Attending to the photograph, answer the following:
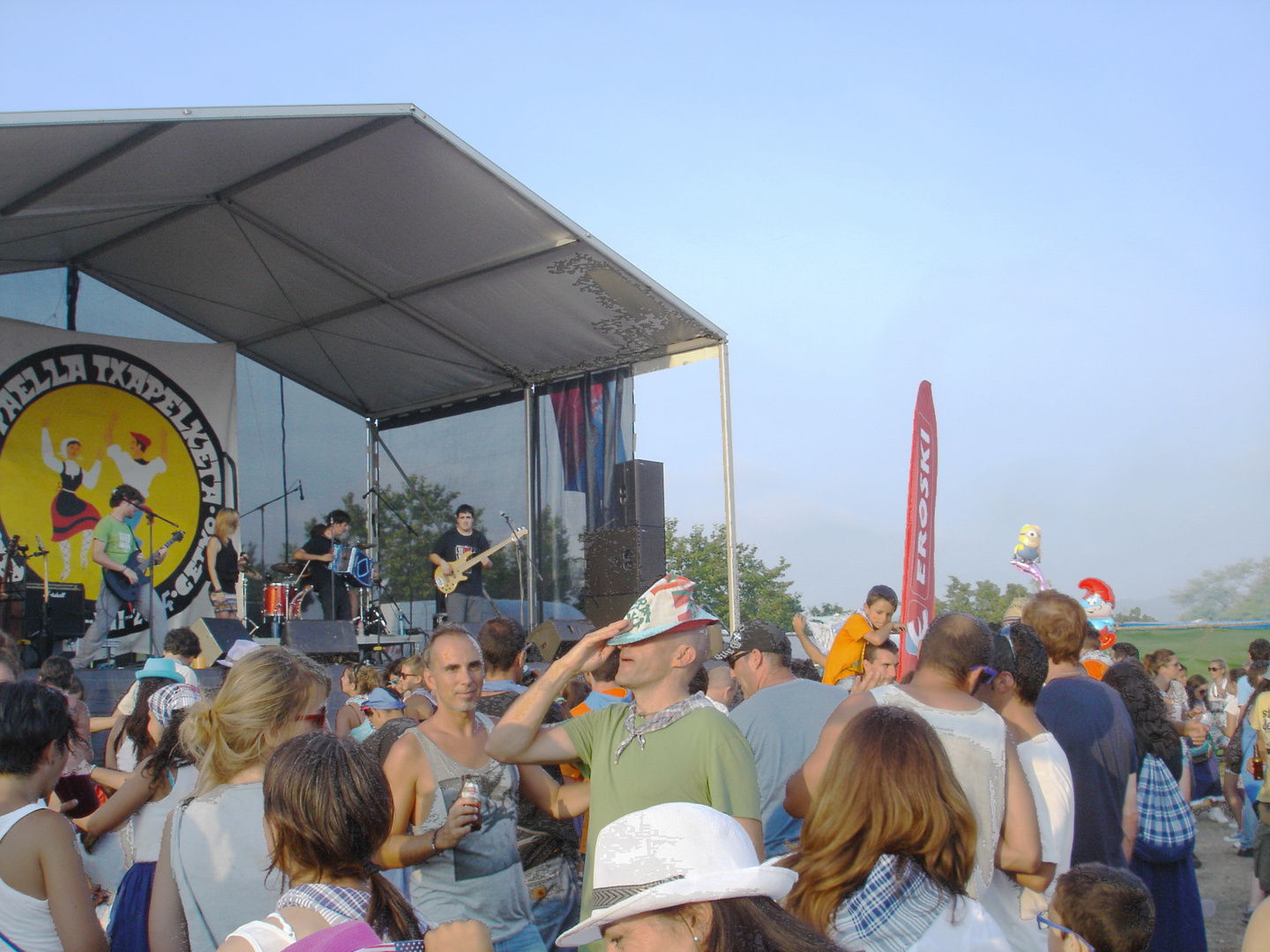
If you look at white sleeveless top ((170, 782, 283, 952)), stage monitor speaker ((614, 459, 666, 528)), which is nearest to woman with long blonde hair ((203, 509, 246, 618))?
stage monitor speaker ((614, 459, 666, 528))

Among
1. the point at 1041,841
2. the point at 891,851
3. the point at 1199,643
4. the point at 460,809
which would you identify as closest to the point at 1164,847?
the point at 1041,841

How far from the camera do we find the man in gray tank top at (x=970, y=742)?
2.33 meters

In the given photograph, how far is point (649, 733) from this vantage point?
7.98 ft

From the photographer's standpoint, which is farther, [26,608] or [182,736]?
[26,608]

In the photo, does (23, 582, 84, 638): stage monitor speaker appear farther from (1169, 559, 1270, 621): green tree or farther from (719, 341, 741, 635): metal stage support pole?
(1169, 559, 1270, 621): green tree

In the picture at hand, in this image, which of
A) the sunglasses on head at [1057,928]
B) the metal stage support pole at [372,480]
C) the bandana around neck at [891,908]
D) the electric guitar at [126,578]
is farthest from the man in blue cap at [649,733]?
the metal stage support pole at [372,480]

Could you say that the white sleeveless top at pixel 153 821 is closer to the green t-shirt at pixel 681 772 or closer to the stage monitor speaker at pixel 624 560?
the green t-shirt at pixel 681 772

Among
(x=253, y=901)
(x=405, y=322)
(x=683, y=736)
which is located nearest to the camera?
(x=253, y=901)

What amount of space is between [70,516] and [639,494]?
19.5 ft

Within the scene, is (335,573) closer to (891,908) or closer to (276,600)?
(276,600)

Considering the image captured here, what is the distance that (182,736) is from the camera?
8.56 ft

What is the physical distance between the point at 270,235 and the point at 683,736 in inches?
350

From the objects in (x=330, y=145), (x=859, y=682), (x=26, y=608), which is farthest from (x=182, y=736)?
(x=26, y=608)

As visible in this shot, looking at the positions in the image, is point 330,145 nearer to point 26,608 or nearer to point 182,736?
point 26,608
